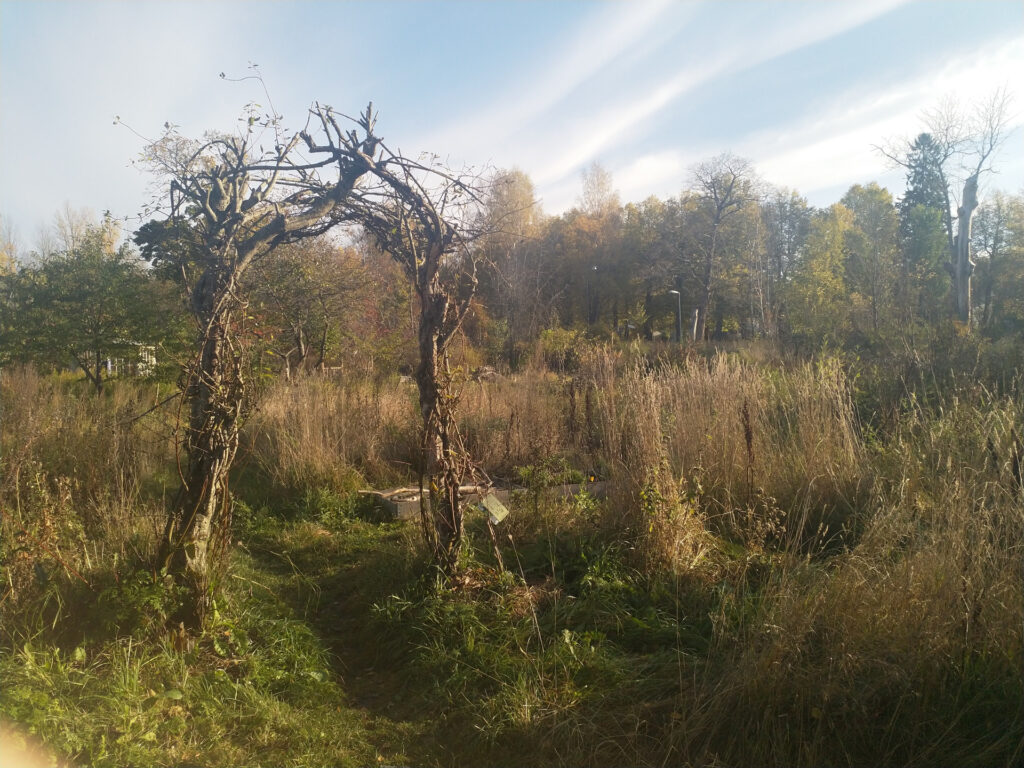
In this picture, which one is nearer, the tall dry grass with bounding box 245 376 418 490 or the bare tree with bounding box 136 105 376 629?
the bare tree with bounding box 136 105 376 629

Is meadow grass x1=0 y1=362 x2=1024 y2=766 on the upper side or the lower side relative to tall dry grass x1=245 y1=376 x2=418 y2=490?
lower

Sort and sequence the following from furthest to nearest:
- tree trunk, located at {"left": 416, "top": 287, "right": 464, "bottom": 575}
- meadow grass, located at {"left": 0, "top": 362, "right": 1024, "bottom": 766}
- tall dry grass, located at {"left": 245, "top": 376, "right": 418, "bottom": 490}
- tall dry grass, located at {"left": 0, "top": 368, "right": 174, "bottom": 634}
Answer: tall dry grass, located at {"left": 245, "top": 376, "right": 418, "bottom": 490}, tree trunk, located at {"left": 416, "top": 287, "right": 464, "bottom": 575}, tall dry grass, located at {"left": 0, "top": 368, "right": 174, "bottom": 634}, meadow grass, located at {"left": 0, "top": 362, "right": 1024, "bottom": 766}

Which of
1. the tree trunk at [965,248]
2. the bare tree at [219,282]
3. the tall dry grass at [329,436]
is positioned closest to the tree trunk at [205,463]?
the bare tree at [219,282]

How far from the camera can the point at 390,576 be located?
14.2 feet

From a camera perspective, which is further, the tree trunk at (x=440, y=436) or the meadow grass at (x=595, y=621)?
the tree trunk at (x=440, y=436)

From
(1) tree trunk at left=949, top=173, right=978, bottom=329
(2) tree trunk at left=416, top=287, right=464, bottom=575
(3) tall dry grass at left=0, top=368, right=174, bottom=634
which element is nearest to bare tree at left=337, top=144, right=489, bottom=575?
(2) tree trunk at left=416, top=287, right=464, bottom=575

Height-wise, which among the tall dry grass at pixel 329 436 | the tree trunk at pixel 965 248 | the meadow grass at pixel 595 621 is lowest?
the meadow grass at pixel 595 621

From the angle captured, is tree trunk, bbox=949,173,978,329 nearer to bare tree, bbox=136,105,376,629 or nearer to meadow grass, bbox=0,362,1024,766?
meadow grass, bbox=0,362,1024,766

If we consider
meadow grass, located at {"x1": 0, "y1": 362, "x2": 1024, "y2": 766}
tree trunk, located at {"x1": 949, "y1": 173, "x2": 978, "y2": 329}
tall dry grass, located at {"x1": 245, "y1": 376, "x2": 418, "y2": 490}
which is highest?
tree trunk, located at {"x1": 949, "y1": 173, "x2": 978, "y2": 329}

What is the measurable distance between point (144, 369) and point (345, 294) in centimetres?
372

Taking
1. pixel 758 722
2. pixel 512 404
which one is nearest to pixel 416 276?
pixel 758 722

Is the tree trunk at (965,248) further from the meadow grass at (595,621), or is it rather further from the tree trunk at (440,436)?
the tree trunk at (440,436)

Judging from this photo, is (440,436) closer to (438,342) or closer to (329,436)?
(438,342)

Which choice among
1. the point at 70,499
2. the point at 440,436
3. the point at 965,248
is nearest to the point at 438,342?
the point at 440,436
